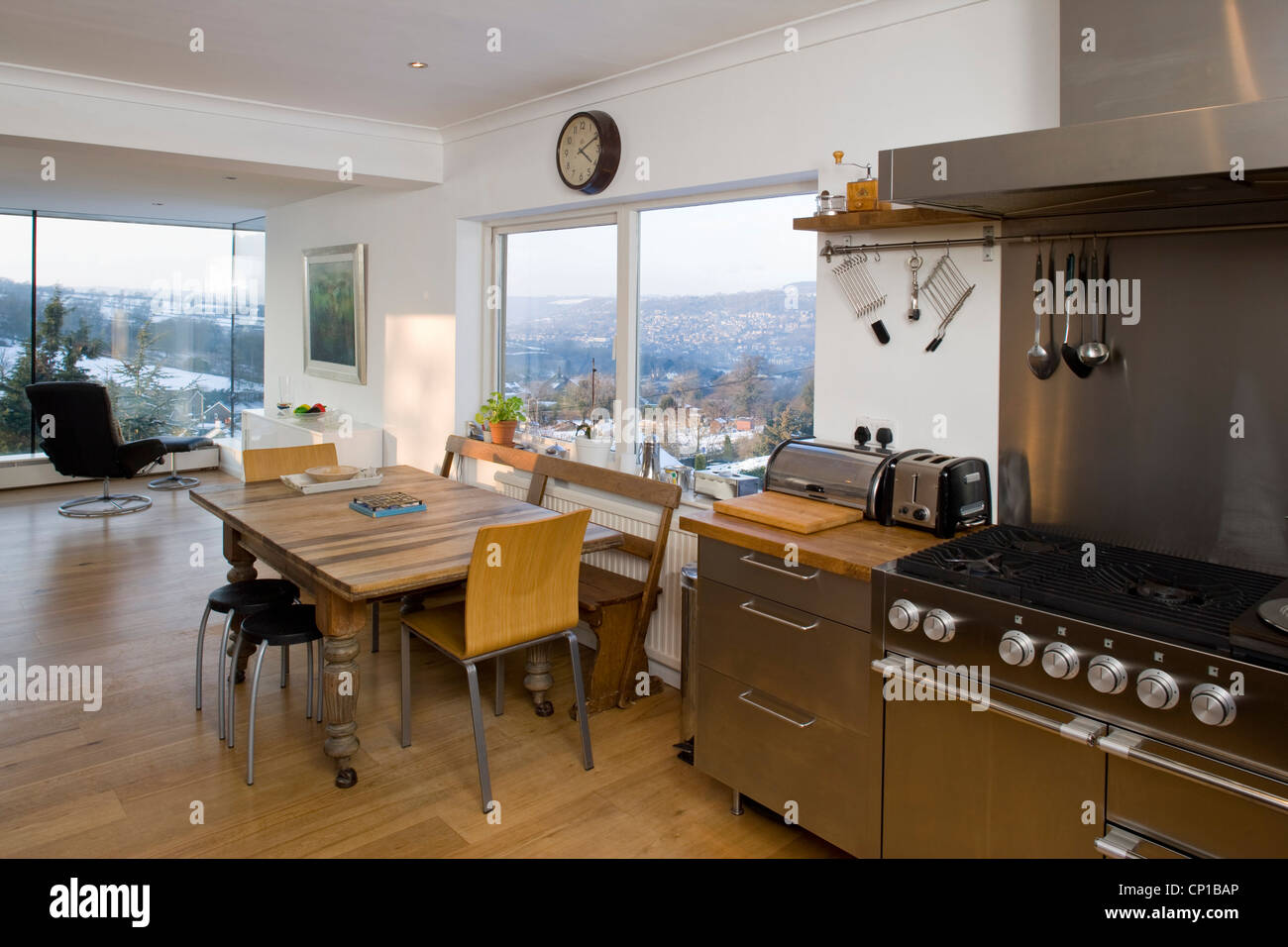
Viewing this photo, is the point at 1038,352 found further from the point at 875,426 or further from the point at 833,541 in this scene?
the point at 833,541

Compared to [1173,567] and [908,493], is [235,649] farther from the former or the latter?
[1173,567]

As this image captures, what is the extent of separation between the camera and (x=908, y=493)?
2521 mm

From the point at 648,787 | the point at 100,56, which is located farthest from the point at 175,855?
the point at 100,56

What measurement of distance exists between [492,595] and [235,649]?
3.21 ft

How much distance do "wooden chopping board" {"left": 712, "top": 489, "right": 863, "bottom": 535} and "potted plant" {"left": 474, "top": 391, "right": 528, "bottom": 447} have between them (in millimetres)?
2045

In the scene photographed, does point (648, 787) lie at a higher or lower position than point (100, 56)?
lower

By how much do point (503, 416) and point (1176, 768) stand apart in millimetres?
3486

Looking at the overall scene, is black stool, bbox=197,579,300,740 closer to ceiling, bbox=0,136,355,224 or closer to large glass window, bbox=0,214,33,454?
ceiling, bbox=0,136,355,224

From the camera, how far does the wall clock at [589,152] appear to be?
Answer: 382 cm

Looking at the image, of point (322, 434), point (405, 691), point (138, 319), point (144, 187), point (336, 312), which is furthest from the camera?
point (138, 319)

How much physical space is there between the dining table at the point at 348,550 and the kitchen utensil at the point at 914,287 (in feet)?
4.05

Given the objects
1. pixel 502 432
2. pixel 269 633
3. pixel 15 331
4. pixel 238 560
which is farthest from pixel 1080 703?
pixel 15 331

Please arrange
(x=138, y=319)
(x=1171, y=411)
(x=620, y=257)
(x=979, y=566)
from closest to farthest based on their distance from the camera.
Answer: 1. (x=979, y=566)
2. (x=1171, y=411)
3. (x=620, y=257)
4. (x=138, y=319)

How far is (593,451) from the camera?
4121 millimetres
